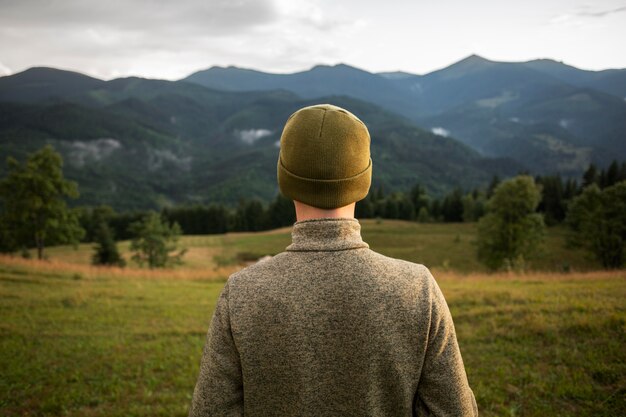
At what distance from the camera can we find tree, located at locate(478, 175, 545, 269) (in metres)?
40.4

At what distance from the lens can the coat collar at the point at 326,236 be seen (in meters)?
1.97

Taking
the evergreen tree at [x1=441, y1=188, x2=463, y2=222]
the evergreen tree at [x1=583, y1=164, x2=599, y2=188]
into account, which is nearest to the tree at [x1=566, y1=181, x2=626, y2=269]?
→ the evergreen tree at [x1=441, y1=188, x2=463, y2=222]

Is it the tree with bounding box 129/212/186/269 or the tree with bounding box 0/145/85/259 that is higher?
the tree with bounding box 0/145/85/259

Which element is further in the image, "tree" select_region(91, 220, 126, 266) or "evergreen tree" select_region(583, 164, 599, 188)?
"evergreen tree" select_region(583, 164, 599, 188)

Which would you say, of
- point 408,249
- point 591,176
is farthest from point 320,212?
point 591,176

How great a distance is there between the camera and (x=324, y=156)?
200cm

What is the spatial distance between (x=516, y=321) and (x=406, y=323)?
345 inches

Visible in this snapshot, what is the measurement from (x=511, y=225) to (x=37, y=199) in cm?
4651

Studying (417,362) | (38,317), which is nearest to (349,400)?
(417,362)

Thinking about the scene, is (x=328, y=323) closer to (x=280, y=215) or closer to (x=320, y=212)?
(x=320, y=212)

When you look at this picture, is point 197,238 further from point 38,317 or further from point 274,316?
point 274,316

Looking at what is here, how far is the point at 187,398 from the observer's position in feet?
24.1

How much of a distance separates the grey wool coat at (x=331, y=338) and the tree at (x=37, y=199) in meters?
40.9

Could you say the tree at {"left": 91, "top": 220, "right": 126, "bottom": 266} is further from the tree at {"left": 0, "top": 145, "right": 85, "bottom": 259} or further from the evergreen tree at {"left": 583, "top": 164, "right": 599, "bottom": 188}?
the evergreen tree at {"left": 583, "top": 164, "right": 599, "bottom": 188}
